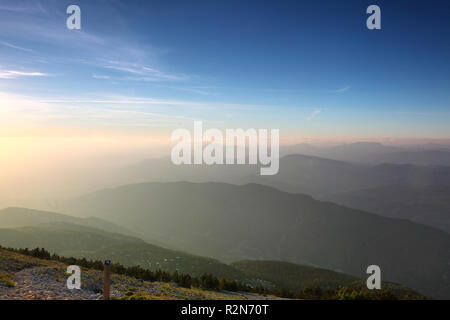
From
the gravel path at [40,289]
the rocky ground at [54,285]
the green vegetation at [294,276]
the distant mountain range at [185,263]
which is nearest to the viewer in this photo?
the gravel path at [40,289]

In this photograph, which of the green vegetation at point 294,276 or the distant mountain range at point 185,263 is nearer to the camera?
the green vegetation at point 294,276

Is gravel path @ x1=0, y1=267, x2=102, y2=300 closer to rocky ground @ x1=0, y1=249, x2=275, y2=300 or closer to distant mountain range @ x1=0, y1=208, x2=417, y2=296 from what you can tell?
rocky ground @ x1=0, y1=249, x2=275, y2=300

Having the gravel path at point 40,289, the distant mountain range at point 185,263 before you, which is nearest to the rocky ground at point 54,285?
the gravel path at point 40,289

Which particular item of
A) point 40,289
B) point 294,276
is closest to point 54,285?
point 40,289

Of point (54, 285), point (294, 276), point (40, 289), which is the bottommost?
point (294, 276)

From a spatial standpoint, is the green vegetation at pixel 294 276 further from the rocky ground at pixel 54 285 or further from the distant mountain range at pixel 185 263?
the rocky ground at pixel 54 285

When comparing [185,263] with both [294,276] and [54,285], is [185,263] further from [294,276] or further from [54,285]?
[54,285]
